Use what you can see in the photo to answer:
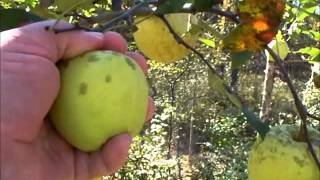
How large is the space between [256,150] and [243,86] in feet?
26.5

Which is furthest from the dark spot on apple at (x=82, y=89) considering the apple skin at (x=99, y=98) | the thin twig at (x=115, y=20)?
the thin twig at (x=115, y=20)

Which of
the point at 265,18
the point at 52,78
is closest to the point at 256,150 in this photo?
the point at 265,18

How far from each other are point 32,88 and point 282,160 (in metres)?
0.46

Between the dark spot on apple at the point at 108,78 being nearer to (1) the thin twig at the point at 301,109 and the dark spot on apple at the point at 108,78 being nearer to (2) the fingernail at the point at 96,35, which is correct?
(2) the fingernail at the point at 96,35

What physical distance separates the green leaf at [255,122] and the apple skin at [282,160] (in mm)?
59

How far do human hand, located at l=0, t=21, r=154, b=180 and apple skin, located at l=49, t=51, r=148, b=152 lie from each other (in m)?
0.01

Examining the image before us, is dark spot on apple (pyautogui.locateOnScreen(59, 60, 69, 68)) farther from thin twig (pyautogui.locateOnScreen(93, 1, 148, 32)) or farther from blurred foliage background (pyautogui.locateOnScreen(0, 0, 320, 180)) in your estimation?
blurred foliage background (pyautogui.locateOnScreen(0, 0, 320, 180))

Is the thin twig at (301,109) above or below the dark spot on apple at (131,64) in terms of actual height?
Result: below

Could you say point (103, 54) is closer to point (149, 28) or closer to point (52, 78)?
point (52, 78)

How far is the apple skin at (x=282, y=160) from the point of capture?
3.28ft

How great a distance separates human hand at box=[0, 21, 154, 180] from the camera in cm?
73

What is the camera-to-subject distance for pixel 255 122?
3.12 feet

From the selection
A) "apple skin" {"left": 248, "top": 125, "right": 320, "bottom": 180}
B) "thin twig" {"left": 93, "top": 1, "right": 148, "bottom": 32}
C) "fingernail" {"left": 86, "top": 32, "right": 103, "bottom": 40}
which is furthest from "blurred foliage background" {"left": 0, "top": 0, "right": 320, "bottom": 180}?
"fingernail" {"left": 86, "top": 32, "right": 103, "bottom": 40}

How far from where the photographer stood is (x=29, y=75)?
29.1 inches
